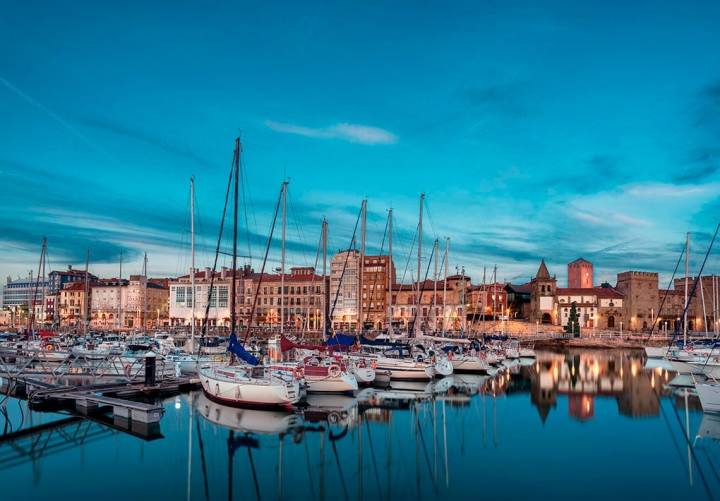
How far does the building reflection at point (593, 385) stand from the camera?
3045 centimetres

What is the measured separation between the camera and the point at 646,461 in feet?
64.8

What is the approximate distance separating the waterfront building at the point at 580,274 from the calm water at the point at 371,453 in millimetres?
108240

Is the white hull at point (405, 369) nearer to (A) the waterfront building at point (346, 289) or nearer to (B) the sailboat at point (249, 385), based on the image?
(B) the sailboat at point (249, 385)


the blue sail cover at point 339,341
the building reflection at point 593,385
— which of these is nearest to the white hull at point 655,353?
the building reflection at point 593,385

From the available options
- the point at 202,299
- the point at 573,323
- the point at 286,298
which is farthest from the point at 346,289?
the point at 573,323

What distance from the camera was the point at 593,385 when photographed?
3997 cm

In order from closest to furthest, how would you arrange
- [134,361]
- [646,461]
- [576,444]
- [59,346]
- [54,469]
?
[54,469] → [646,461] → [576,444] → [134,361] → [59,346]

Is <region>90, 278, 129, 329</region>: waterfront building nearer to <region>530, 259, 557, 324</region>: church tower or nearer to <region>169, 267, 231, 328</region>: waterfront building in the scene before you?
<region>169, 267, 231, 328</region>: waterfront building

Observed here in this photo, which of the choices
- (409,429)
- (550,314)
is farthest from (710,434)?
(550,314)

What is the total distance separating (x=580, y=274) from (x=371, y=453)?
125m

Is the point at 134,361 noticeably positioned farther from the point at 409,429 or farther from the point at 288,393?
the point at 409,429

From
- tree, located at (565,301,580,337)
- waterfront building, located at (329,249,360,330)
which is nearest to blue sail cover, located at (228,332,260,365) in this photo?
tree, located at (565,301,580,337)

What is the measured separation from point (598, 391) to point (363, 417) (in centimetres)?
1816

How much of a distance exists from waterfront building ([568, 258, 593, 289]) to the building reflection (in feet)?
252
